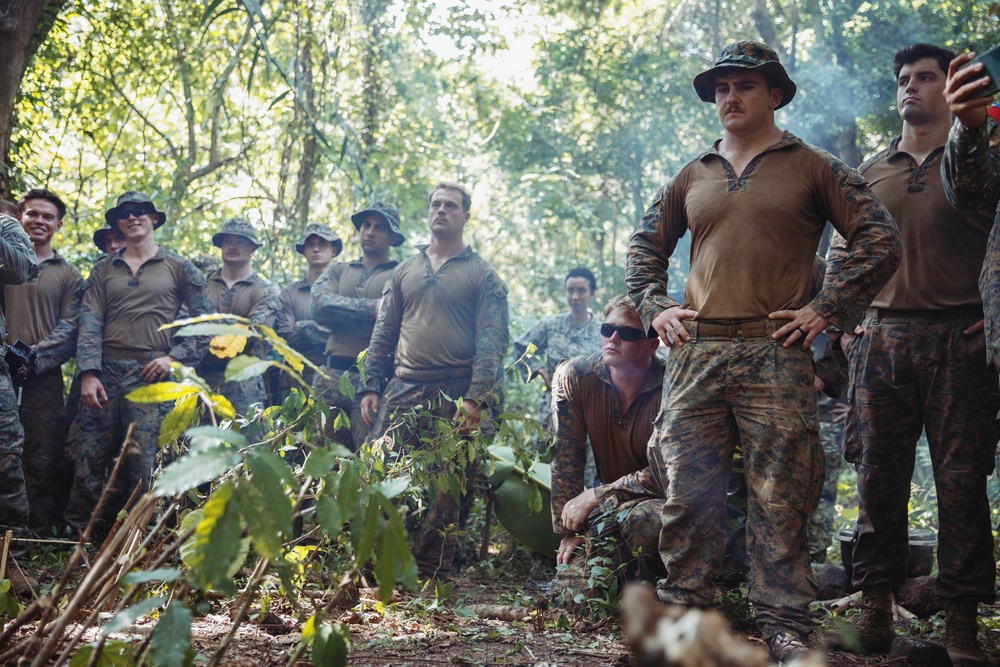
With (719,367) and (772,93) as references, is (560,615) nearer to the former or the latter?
(719,367)

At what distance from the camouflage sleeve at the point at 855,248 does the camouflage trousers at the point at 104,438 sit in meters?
4.54

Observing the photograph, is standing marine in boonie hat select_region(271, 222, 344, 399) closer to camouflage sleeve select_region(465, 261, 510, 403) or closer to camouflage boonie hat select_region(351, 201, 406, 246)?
camouflage boonie hat select_region(351, 201, 406, 246)

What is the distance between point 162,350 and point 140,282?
0.51m

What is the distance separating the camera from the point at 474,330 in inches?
235

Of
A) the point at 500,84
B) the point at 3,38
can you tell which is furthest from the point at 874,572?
the point at 500,84

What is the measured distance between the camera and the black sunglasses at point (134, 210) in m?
6.34

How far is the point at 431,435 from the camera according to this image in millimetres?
5582

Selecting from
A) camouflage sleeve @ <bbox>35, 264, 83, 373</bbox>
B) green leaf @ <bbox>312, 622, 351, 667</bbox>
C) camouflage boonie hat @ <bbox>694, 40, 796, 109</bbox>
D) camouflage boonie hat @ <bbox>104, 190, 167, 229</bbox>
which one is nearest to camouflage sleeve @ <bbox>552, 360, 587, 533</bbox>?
camouflage boonie hat @ <bbox>694, 40, 796, 109</bbox>

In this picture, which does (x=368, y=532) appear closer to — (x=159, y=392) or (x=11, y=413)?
(x=159, y=392)

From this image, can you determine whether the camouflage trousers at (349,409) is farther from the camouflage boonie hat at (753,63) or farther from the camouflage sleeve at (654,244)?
the camouflage boonie hat at (753,63)

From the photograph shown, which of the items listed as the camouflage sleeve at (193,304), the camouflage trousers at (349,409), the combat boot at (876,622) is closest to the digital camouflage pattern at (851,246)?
the combat boot at (876,622)

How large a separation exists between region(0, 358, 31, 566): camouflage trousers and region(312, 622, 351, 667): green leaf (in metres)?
3.53

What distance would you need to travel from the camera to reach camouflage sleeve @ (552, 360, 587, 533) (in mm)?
4582

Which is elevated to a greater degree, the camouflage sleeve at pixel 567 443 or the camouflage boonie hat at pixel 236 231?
the camouflage boonie hat at pixel 236 231
